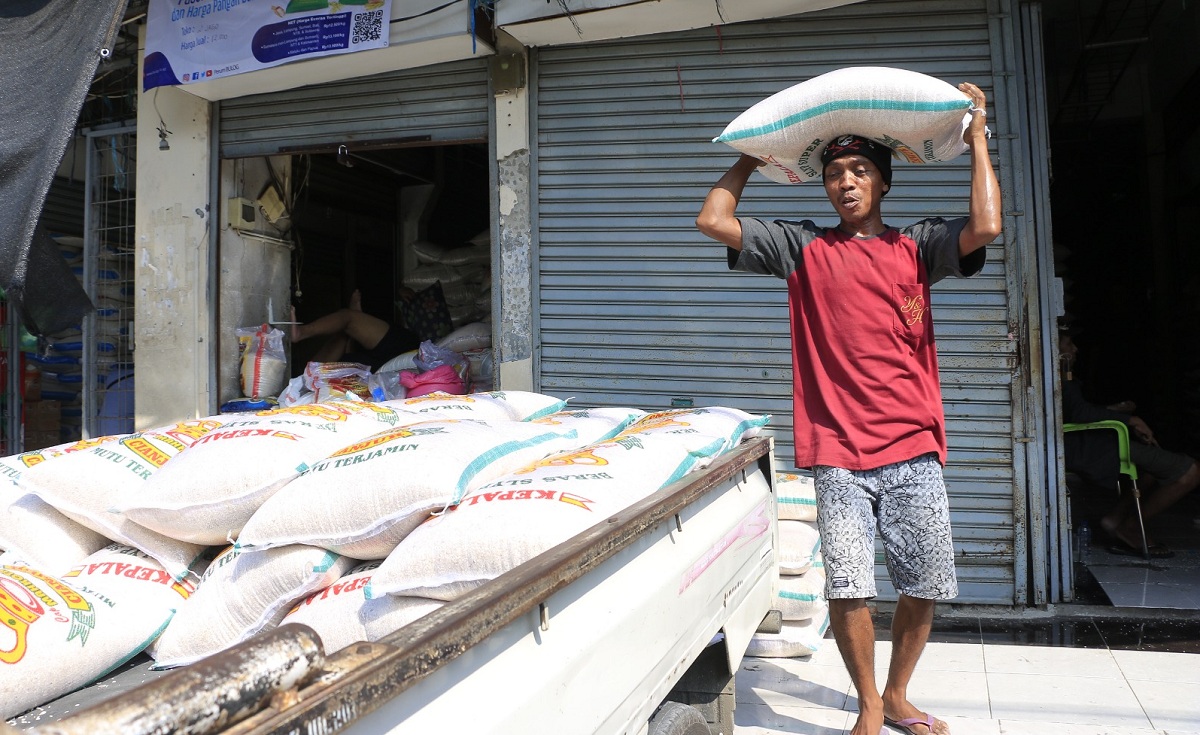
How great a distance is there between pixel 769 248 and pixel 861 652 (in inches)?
53.7

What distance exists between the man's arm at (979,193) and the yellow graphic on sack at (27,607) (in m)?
2.62

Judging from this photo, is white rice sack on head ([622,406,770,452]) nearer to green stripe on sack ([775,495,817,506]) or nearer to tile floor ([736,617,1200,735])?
green stripe on sack ([775,495,817,506])

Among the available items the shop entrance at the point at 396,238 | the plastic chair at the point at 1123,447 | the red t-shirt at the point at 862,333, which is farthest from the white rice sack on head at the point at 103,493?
the plastic chair at the point at 1123,447

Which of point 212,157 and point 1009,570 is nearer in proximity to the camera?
point 1009,570

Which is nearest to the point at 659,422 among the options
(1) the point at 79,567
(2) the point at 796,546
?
(2) the point at 796,546

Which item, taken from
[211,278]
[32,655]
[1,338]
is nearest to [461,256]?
[211,278]

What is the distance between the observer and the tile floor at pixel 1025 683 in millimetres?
3170

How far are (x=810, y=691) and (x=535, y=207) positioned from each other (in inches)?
128

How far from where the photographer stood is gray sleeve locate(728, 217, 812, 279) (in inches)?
113

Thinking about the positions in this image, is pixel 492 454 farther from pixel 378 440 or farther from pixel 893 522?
pixel 893 522

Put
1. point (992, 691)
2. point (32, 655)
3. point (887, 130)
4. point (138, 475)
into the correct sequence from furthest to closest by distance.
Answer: point (992, 691), point (887, 130), point (138, 475), point (32, 655)

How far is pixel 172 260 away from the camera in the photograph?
20.1ft

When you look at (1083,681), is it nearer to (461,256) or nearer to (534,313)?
(534,313)

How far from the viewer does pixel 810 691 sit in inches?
139
